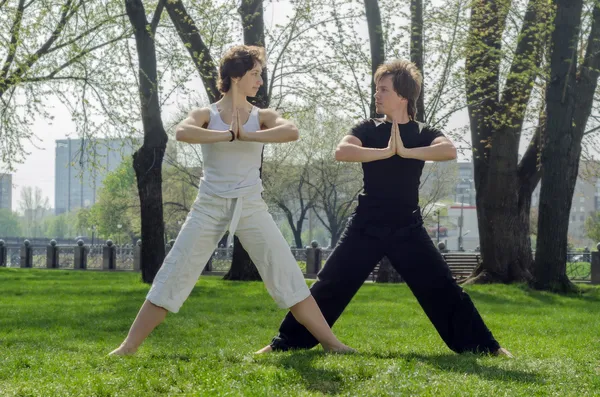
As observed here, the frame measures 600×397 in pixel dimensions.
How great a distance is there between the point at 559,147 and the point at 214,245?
1150 centimetres

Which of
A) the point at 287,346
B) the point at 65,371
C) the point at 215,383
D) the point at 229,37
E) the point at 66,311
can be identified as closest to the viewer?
the point at 215,383

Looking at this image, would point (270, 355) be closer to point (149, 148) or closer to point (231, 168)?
point (231, 168)

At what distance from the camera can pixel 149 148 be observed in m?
18.4

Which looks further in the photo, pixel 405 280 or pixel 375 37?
pixel 375 37

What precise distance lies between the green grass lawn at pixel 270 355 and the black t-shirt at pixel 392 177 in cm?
96

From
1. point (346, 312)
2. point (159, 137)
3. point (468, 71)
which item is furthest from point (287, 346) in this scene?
point (468, 71)

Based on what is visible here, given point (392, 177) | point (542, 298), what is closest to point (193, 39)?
point (542, 298)

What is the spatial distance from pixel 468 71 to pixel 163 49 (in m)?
7.12

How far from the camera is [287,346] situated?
5867mm

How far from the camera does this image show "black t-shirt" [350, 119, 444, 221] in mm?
5652

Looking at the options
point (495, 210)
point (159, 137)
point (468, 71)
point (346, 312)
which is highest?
point (468, 71)

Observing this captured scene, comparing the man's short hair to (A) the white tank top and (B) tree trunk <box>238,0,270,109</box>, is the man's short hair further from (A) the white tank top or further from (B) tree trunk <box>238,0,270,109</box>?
(B) tree trunk <box>238,0,270,109</box>

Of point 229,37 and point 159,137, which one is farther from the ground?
point 229,37

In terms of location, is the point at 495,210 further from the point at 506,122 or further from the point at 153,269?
the point at 153,269
